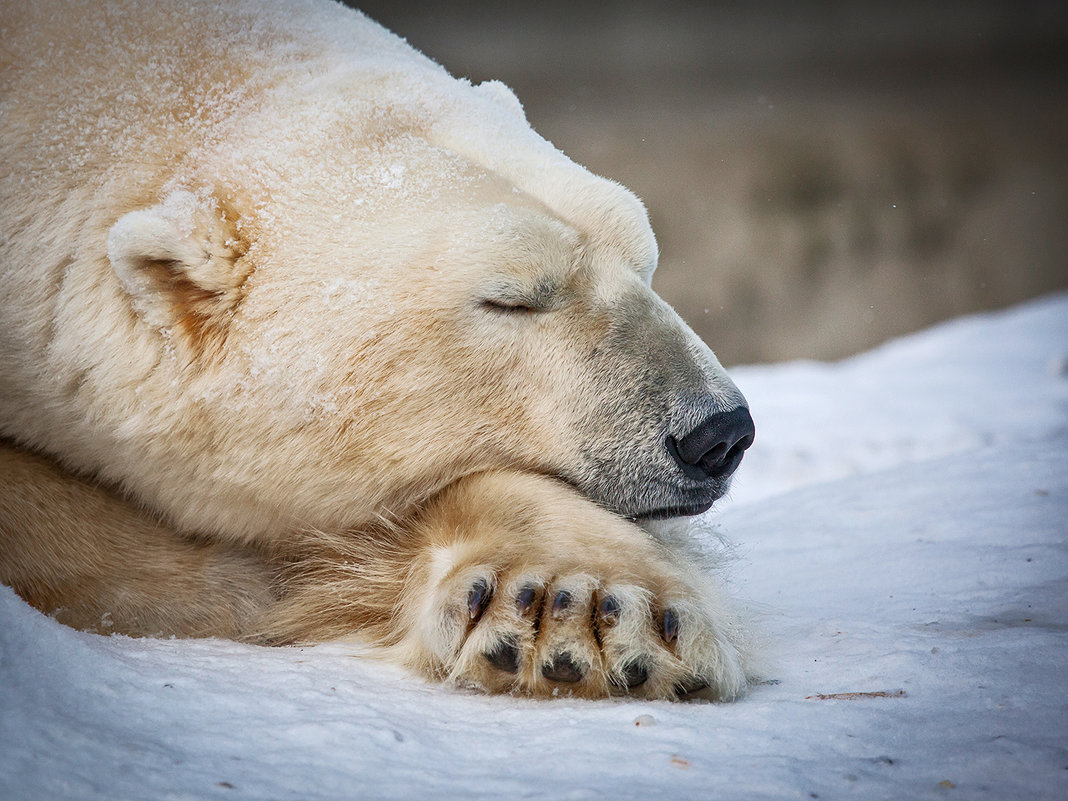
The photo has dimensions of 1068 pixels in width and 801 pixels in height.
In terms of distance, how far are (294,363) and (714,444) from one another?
0.76m

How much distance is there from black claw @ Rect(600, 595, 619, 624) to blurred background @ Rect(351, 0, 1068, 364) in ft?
21.4

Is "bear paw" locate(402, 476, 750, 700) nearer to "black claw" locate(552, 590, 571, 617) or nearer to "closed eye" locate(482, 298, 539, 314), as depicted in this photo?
"black claw" locate(552, 590, 571, 617)

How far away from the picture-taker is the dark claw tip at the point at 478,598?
137 cm

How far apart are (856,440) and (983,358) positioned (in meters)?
1.82

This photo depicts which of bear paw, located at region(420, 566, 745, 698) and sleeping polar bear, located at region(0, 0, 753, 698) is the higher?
sleeping polar bear, located at region(0, 0, 753, 698)

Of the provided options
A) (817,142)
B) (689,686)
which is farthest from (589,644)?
(817,142)

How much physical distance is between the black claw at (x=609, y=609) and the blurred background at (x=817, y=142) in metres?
6.53

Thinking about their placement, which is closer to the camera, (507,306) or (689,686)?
(689,686)

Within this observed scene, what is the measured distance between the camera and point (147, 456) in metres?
1.72

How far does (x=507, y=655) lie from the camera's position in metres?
1.31

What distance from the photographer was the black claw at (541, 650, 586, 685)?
1.28 meters

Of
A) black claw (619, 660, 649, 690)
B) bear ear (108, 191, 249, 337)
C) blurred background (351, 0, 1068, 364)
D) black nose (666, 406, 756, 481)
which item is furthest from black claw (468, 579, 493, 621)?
blurred background (351, 0, 1068, 364)

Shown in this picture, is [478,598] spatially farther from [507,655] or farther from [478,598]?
[507,655]

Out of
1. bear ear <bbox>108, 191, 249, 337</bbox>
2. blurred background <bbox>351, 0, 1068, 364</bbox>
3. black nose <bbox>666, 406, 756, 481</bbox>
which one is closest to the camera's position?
bear ear <bbox>108, 191, 249, 337</bbox>
